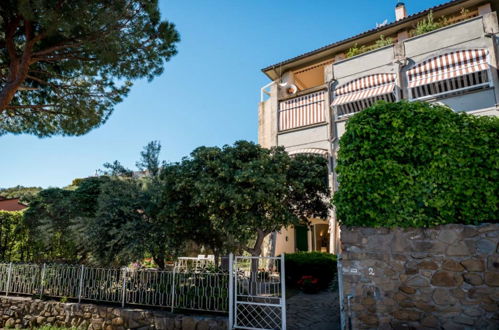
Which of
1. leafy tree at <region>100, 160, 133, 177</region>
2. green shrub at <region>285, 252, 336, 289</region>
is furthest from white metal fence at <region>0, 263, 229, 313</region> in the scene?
green shrub at <region>285, 252, 336, 289</region>

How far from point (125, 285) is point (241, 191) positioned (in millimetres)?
4658

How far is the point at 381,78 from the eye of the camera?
14609mm

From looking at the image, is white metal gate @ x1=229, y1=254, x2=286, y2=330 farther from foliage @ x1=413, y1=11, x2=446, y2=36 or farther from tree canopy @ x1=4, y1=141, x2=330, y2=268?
foliage @ x1=413, y1=11, x2=446, y2=36

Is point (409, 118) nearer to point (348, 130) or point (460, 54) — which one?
point (348, 130)

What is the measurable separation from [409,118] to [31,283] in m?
13.1

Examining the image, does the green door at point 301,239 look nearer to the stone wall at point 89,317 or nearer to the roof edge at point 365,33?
the roof edge at point 365,33

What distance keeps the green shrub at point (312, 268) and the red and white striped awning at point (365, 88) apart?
774 centimetres

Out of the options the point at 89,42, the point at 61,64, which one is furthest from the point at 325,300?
the point at 61,64

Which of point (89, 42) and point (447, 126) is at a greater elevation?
point (89, 42)

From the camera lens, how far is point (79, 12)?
8.70 m

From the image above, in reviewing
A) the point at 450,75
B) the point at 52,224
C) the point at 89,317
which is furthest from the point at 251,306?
the point at 450,75

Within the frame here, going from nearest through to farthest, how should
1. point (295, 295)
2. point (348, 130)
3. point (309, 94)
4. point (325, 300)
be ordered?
point (348, 130) < point (325, 300) < point (295, 295) < point (309, 94)

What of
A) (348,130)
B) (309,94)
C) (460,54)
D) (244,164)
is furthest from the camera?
(309,94)

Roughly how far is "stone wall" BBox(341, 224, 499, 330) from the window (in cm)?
929
